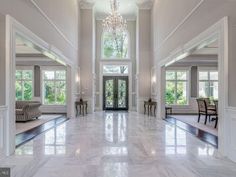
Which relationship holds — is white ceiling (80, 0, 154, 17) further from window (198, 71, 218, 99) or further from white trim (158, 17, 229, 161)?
white trim (158, 17, 229, 161)

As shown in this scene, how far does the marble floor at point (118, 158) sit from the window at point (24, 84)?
886cm

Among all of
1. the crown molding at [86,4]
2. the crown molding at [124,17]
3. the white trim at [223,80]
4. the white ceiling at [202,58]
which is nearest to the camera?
the white trim at [223,80]

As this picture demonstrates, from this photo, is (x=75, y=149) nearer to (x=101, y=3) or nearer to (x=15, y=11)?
Result: (x=15, y=11)

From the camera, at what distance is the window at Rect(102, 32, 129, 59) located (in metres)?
16.7

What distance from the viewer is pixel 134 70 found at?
16484 mm

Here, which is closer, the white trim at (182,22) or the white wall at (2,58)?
the white wall at (2,58)

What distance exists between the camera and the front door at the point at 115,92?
16.8 m

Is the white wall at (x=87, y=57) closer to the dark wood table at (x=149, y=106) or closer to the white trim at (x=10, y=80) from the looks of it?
the dark wood table at (x=149, y=106)

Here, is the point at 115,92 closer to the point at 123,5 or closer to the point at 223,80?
the point at 123,5

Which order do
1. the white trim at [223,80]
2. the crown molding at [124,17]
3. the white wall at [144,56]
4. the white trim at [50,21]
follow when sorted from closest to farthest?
the white trim at [223,80]
the white trim at [50,21]
the white wall at [144,56]
the crown molding at [124,17]

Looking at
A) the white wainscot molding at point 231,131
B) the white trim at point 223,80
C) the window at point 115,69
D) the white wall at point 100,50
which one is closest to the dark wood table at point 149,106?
the white wall at point 100,50

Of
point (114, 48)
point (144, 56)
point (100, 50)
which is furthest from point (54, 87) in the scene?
point (144, 56)

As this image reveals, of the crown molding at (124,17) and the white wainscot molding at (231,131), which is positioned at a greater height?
the crown molding at (124,17)

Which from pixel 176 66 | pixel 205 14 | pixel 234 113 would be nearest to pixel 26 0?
pixel 205 14
